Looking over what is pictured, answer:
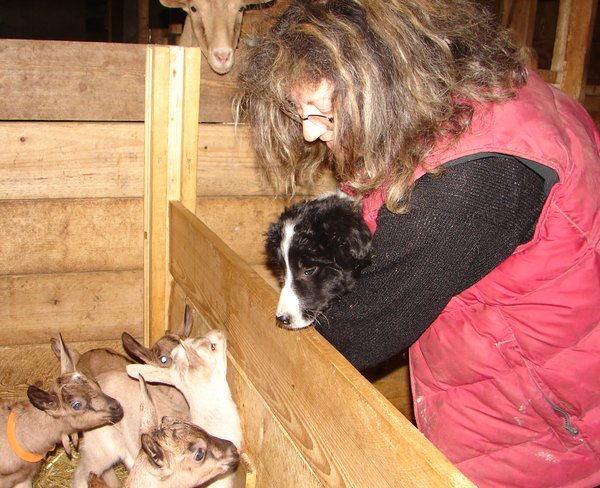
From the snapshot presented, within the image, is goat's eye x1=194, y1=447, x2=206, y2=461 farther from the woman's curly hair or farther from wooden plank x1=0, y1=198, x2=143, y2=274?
wooden plank x1=0, y1=198, x2=143, y2=274

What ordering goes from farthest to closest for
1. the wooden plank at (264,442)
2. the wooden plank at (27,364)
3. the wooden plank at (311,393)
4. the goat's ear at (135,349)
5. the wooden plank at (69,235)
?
the wooden plank at (27,364) → the wooden plank at (69,235) → the goat's ear at (135,349) → the wooden plank at (264,442) → the wooden plank at (311,393)

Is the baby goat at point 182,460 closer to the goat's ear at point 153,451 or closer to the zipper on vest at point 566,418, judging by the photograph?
the goat's ear at point 153,451

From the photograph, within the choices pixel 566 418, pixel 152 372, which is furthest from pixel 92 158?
pixel 566 418

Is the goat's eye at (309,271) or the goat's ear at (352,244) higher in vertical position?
the goat's ear at (352,244)

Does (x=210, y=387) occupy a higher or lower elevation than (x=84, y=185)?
lower

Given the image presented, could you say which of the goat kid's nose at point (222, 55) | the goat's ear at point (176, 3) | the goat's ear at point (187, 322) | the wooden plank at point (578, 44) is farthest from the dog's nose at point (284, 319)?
the wooden plank at point (578, 44)

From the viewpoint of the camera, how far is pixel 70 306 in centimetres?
335

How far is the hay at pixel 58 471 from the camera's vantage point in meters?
3.17

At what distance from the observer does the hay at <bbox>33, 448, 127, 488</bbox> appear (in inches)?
125

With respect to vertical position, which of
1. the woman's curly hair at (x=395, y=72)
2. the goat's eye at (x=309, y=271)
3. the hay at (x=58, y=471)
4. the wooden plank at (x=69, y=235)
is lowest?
the hay at (x=58, y=471)

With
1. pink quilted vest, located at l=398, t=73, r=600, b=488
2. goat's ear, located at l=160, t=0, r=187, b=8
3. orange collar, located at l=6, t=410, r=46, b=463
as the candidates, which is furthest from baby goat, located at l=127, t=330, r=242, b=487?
goat's ear, located at l=160, t=0, r=187, b=8

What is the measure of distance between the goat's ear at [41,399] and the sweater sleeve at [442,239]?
5.26 ft

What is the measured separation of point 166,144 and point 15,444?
156 cm

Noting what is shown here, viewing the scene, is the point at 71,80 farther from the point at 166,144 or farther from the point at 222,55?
the point at 222,55
